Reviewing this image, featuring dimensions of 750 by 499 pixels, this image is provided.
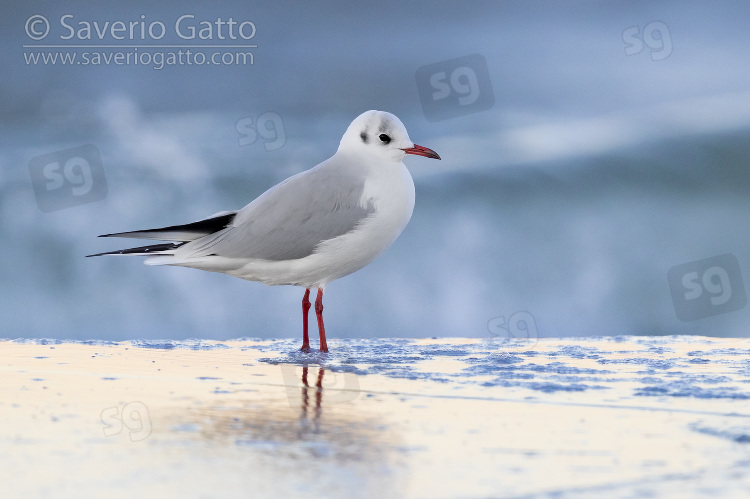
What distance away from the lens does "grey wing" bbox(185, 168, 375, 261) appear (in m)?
4.23

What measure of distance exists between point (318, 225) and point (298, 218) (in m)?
0.10

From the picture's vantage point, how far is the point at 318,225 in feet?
13.9

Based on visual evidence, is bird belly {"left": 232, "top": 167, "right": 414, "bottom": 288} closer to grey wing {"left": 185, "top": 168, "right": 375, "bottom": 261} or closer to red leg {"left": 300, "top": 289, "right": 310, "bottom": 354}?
grey wing {"left": 185, "top": 168, "right": 375, "bottom": 261}

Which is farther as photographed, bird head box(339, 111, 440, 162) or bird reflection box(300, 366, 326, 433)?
bird head box(339, 111, 440, 162)

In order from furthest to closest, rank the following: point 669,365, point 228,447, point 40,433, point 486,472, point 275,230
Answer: point 275,230 → point 669,365 → point 40,433 → point 228,447 → point 486,472

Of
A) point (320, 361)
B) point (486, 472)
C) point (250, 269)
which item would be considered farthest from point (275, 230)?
point (486, 472)

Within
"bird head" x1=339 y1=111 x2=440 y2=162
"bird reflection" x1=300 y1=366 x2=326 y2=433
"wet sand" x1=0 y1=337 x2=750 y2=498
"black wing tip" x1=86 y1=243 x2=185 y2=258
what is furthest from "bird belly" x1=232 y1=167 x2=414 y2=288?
"bird reflection" x1=300 y1=366 x2=326 y2=433

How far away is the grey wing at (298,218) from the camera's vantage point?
4.23m

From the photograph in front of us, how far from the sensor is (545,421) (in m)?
2.48

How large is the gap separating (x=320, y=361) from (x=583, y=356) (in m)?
1.12

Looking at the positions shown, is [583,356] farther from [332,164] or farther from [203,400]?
[203,400]

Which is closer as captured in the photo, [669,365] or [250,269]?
[669,365]

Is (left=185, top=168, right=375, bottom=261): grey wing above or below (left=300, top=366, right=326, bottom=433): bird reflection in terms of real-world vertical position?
above

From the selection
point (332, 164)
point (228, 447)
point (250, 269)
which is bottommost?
point (228, 447)
